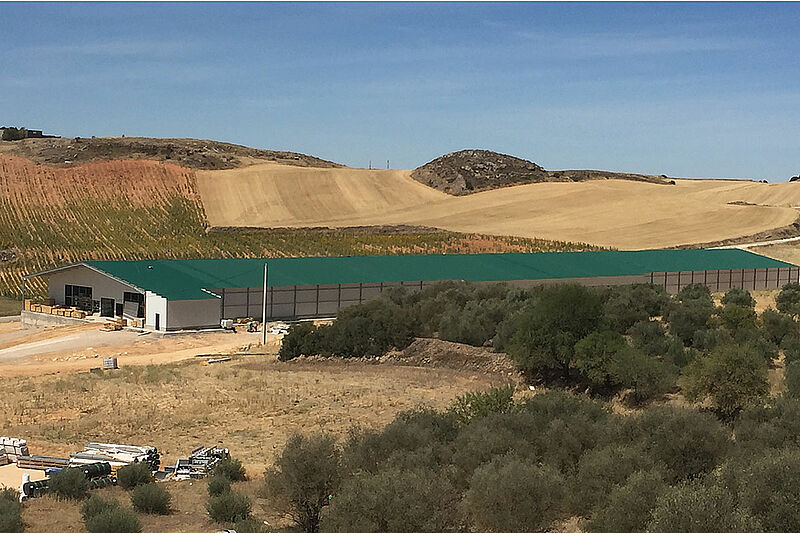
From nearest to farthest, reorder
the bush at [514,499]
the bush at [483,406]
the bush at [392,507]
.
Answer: the bush at [392,507], the bush at [514,499], the bush at [483,406]

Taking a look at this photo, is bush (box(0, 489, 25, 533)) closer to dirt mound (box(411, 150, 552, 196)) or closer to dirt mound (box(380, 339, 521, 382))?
dirt mound (box(380, 339, 521, 382))

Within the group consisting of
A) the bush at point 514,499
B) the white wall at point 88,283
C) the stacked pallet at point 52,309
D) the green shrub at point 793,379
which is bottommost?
the stacked pallet at point 52,309

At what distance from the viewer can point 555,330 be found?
3659 centimetres

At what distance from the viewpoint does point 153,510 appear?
20.5m

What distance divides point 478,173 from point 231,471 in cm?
13578

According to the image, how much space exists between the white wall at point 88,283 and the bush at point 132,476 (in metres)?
32.0

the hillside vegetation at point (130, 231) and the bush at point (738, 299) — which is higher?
the hillside vegetation at point (130, 231)

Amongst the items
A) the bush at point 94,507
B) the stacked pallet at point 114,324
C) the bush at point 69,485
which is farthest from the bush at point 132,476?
the stacked pallet at point 114,324

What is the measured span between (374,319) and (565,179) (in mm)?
129309

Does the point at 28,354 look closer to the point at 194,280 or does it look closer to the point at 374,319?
the point at 194,280

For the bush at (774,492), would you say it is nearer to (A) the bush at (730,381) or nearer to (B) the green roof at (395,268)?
(A) the bush at (730,381)

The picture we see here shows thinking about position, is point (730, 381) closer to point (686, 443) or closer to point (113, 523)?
point (686, 443)

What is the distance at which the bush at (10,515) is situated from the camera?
18391mm

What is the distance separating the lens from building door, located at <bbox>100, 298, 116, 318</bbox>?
55.5 metres
